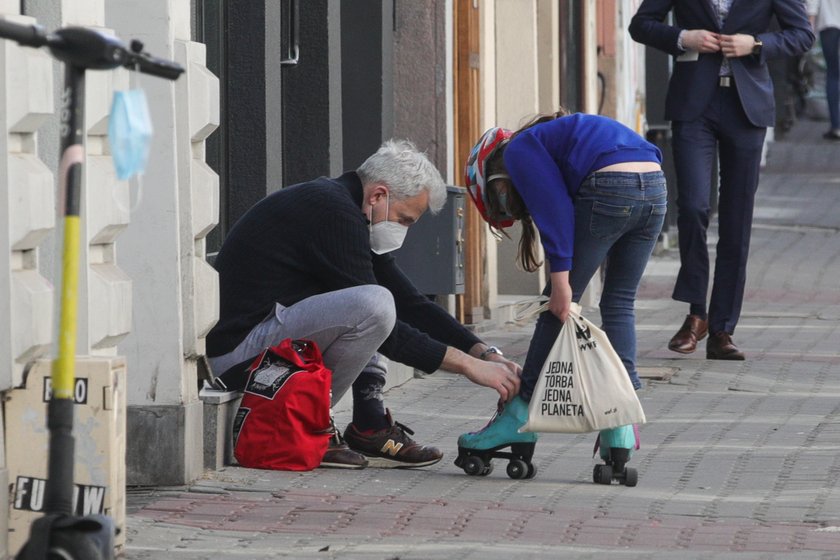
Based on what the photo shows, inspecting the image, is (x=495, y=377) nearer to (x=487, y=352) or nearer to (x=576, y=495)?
(x=487, y=352)

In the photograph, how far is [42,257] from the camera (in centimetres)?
549

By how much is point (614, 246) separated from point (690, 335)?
355cm


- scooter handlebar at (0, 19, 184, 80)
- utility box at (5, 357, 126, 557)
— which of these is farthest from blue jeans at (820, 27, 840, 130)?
scooter handlebar at (0, 19, 184, 80)

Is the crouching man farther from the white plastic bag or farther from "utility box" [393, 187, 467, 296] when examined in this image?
"utility box" [393, 187, 467, 296]

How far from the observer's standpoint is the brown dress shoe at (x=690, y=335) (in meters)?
10.0

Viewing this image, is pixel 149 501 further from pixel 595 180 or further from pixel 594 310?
pixel 594 310

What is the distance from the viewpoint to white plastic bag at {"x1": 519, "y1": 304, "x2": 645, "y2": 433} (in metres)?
6.22

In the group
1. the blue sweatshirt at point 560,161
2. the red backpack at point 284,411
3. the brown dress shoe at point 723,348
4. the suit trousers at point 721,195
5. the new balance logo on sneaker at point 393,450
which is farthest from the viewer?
the brown dress shoe at point 723,348

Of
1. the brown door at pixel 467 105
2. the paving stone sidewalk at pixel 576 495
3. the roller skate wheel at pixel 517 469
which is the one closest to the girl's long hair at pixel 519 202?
the roller skate wheel at pixel 517 469

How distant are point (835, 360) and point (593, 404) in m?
4.29

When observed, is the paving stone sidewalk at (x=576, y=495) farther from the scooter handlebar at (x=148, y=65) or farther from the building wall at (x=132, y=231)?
the scooter handlebar at (x=148, y=65)

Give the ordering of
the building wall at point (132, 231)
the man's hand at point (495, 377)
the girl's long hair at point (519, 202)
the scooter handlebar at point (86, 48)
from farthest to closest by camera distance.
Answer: the man's hand at point (495, 377) → the girl's long hair at point (519, 202) → the building wall at point (132, 231) → the scooter handlebar at point (86, 48)

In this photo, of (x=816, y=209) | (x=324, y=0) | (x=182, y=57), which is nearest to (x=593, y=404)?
(x=182, y=57)

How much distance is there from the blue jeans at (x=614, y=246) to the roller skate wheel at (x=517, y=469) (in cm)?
22
